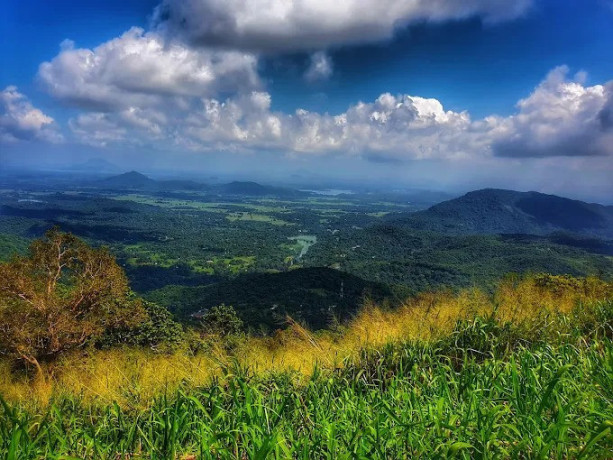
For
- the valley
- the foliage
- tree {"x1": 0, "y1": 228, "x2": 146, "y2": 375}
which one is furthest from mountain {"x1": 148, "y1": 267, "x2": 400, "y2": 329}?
tree {"x1": 0, "y1": 228, "x2": 146, "y2": 375}

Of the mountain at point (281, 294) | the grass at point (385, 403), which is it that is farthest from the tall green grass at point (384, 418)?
the mountain at point (281, 294)

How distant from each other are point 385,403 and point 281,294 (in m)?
54.2

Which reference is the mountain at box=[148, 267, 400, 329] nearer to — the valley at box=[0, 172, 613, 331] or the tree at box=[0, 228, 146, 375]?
the valley at box=[0, 172, 613, 331]

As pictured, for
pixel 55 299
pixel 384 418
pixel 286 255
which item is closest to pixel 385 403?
pixel 384 418

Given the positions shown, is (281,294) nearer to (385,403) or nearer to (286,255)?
(385,403)

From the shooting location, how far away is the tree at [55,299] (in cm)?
946

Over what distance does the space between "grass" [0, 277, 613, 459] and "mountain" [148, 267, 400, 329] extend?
131 ft

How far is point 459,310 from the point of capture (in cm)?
567

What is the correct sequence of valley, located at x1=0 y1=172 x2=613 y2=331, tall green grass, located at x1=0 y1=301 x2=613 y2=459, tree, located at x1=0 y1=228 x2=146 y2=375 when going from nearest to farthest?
tall green grass, located at x1=0 y1=301 x2=613 y2=459 → tree, located at x1=0 y1=228 x2=146 y2=375 → valley, located at x1=0 y1=172 x2=613 y2=331

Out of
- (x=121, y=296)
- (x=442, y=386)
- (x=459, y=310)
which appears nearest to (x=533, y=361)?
(x=442, y=386)

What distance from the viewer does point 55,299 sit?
10.4m

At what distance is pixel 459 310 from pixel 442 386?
2872 millimetres

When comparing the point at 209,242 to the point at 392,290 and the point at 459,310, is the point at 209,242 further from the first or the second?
the point at 459,310

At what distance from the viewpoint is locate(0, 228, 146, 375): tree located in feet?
31.0
